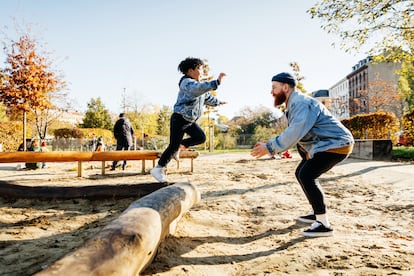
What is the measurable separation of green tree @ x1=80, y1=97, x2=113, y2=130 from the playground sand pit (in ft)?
140

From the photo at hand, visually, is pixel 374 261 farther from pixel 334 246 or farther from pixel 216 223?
pixel 216 223

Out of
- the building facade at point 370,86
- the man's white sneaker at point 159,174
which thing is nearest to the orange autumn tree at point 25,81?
Answer: the man's white sneaker at point 159,174

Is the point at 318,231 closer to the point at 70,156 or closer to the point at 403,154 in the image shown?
the point at 70,156

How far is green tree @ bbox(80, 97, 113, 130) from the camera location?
4528 centimetres

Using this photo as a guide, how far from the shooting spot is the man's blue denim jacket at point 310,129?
284 centimetres

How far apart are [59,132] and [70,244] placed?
107ft

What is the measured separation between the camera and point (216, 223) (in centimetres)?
341

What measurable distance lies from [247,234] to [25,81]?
18.5 meters

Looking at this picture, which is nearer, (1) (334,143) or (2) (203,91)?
(1) (334,143)

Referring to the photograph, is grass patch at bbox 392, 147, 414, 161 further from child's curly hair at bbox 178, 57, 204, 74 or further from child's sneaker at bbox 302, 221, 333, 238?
child's sneaker at bbox 302, 221, 333, 238

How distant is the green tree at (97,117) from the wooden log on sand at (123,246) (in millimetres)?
45159

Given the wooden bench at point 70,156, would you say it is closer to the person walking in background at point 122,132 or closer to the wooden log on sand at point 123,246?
the person walking in background at point 122,132

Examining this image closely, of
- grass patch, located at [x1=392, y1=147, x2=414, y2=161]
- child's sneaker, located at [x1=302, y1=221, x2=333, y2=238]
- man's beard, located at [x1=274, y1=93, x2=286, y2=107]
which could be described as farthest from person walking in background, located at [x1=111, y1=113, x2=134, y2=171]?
grass patch, located at [x1=392, y1=147, x2=414, y2=161]

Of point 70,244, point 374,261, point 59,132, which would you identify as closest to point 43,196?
point 70,244
